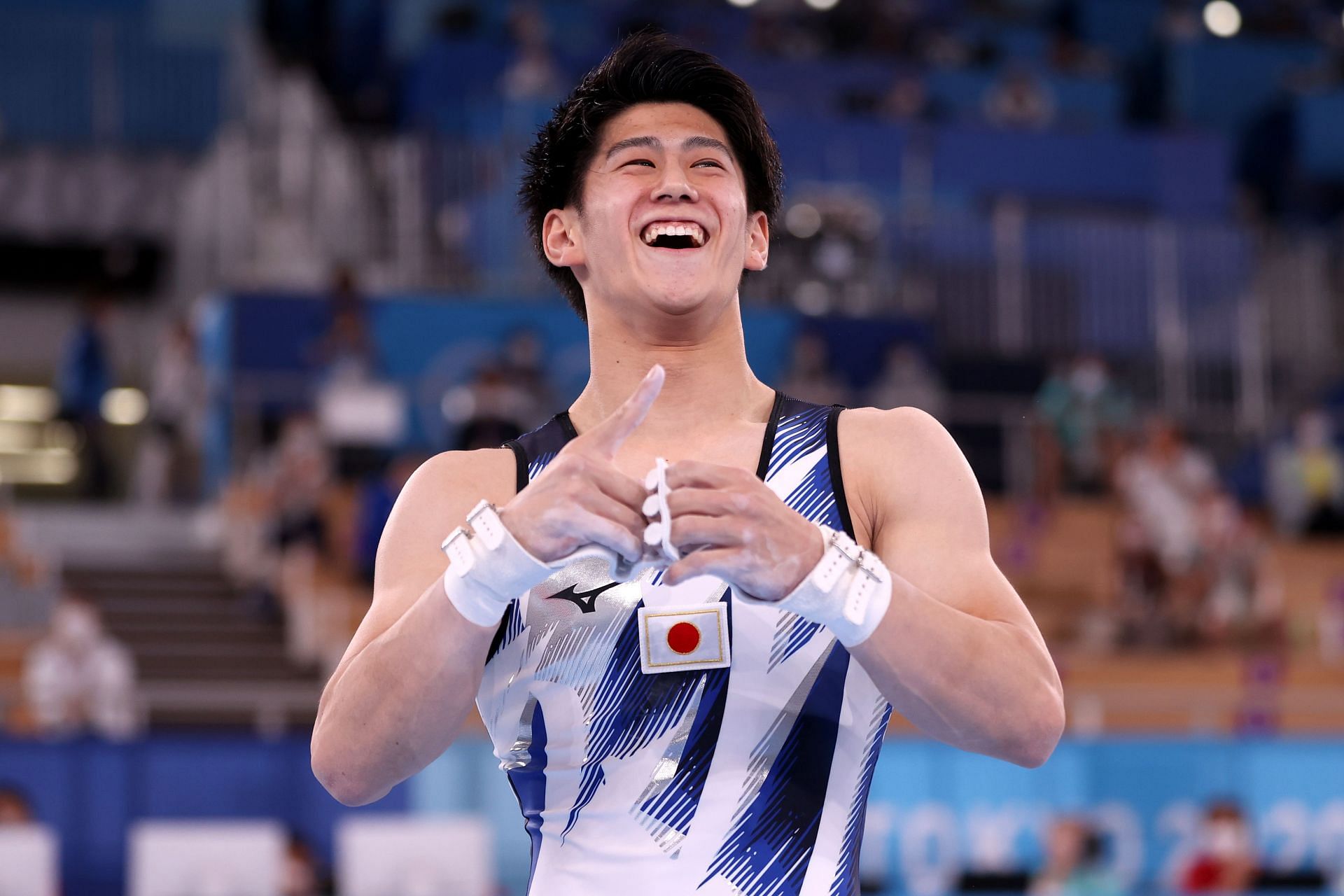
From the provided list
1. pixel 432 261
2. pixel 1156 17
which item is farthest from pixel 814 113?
pixel 1156 17

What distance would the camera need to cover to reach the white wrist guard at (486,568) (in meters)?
3.23

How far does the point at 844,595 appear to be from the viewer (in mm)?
3213

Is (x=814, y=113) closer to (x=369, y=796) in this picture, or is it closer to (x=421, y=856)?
(x=421, y=856)

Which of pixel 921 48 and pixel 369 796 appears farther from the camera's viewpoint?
pixel 921 48

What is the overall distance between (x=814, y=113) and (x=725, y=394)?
864 inches

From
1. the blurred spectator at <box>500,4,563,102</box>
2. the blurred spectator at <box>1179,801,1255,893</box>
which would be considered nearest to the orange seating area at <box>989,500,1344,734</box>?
the blurred spectator at <box>1179,801,1255,893</box>

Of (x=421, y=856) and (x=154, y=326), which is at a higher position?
(x=154, y=326)

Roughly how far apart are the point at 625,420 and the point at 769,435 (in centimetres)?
53

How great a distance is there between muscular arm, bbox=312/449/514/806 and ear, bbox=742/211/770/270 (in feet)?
2.86

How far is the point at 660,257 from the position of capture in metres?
3.71

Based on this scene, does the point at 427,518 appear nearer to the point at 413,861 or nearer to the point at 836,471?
the point at 836,471

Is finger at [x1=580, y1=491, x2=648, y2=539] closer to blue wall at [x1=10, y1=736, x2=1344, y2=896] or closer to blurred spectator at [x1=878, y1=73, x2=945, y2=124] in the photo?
blue wall at [x1=10, y1=736, x2=1344, y2=896]

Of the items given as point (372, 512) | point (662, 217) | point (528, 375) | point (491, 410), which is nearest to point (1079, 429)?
point (528, 375)

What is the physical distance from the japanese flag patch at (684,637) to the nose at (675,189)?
82 cm
